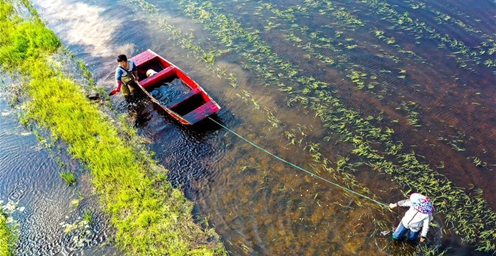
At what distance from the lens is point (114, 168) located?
8.98m

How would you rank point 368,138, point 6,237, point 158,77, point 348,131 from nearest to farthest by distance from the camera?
point 6,237 → point 368,138 → point 348,131 → point 158,77

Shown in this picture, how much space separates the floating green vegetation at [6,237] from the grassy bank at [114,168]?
6.16 feet

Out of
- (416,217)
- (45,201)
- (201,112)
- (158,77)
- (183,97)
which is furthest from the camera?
(158,77)

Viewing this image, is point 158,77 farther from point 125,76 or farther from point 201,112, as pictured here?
point 201,112

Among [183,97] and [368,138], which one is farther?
[183,97]

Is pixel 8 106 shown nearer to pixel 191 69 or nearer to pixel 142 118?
pixel 142 118

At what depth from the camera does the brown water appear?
7738 mm

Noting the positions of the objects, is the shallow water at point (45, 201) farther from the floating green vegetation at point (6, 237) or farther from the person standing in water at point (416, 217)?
the person standing in water at point (416, 217)

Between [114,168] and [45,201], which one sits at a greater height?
[114,168]

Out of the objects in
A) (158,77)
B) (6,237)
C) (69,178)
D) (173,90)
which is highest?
(158,77)

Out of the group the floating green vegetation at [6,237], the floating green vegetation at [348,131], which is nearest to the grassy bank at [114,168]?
the floating green vegetation at [6,237]

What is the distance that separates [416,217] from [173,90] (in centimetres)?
737

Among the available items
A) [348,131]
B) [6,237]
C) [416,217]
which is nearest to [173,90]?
[348,131]

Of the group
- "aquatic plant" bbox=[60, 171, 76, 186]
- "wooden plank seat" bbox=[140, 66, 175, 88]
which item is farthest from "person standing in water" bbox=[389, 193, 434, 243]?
"wooden plank seat" bbox=[140, 66, 175, 88]
